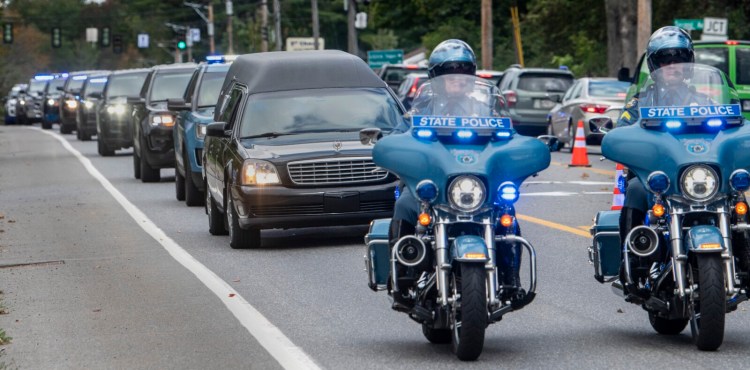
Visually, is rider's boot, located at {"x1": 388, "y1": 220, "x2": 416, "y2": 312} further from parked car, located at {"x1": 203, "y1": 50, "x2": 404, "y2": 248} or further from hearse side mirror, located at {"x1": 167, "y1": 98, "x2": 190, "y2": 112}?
hearse side mirror, located at {"x1": 167, "y1": 98, "x2": 190, "y2": 112}

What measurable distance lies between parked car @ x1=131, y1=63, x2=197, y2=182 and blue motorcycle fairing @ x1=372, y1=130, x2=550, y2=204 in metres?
16.5

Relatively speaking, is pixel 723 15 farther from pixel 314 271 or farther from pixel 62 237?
pixel 314 271

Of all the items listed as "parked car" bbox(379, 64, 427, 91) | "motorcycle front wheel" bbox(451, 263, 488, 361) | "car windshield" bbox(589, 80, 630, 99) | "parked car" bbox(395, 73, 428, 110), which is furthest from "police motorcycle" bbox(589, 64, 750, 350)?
"parked car" bbox(379, 64, 427, 91)

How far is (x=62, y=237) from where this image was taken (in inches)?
682

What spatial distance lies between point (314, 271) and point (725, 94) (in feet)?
15.8

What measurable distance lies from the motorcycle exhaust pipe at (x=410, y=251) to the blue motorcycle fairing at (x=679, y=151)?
3.75 feet

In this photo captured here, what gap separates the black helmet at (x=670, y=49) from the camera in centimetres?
926

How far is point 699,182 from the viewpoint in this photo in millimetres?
8570

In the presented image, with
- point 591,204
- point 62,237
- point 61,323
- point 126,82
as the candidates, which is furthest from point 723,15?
point 61,323

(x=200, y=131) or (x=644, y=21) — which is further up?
(x=644, y=21)

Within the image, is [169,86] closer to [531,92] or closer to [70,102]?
[531,92]

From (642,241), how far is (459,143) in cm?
104

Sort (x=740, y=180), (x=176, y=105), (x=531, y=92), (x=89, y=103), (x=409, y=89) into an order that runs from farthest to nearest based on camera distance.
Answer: (x=89, y=103)
(x=409, y=89)
(x=531, y=92)
(x=176, y=105)
(x=740, y=180)

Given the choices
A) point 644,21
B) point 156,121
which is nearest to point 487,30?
point 644,21
